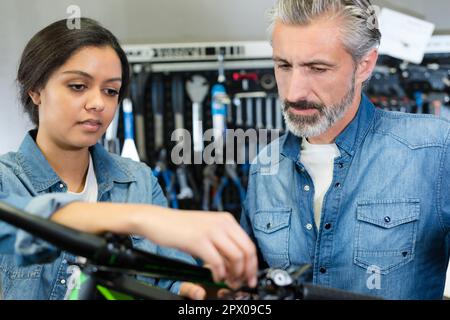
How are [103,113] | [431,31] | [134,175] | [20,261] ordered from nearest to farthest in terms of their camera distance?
[20,261], [103,113], [134,175], [431,31]

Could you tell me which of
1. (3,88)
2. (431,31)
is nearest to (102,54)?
(3,88)

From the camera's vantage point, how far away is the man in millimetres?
1128

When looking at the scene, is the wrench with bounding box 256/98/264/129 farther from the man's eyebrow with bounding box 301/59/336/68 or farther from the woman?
the man's eyebrow with bounding box 301/59/336/68

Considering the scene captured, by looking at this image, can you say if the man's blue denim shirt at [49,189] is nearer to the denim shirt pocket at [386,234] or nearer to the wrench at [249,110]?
the denim shirt pocket at [386,234]

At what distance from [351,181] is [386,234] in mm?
128

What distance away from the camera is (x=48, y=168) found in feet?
3.69

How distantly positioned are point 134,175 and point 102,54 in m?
0.26

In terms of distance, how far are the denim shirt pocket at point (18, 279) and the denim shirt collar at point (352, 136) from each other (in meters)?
0.59

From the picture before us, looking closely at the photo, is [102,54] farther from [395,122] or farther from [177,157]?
[177,157]

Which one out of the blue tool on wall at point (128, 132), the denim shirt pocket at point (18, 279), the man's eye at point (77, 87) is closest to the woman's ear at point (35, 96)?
the man's eye at point (77, 87)

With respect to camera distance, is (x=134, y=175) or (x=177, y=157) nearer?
(x=134, y=175)

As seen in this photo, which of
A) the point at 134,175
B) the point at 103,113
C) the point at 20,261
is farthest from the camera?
the point at 134,175

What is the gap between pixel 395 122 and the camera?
4.08 ft

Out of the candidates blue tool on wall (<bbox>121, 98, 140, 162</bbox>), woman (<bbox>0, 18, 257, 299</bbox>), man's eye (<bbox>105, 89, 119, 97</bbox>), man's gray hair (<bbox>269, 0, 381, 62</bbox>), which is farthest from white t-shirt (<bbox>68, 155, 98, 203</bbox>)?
blue tool on wall (<bbox>121, 98, 140, 162</bbox>)
